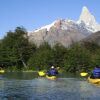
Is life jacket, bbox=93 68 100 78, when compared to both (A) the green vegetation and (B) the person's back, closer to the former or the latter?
(B) the person's back

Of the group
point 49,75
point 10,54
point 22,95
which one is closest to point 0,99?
point 22,95

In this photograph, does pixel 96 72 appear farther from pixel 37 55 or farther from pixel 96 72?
pixel 37 55

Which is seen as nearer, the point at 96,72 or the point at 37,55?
the point at 96,72

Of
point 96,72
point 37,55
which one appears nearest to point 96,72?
point 96,72

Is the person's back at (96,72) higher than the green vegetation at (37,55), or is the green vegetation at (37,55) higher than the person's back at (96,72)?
the green vegetation at (37,55)

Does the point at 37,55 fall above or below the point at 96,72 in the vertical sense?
above

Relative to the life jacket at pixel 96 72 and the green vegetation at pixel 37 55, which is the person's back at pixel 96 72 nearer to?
the life jacket at pixel 96 72

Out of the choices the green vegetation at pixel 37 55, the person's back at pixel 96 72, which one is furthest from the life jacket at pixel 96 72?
the green vegetation at pixel 37 55

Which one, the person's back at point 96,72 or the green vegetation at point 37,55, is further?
the green vegetation at point 37,55

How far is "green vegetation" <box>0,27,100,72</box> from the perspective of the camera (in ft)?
395

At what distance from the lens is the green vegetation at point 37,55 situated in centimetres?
12044

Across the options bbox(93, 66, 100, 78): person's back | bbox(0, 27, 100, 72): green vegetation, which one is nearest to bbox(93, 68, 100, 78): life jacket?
bbox(93, 66, 100, 78): person's back

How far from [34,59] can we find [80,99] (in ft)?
322

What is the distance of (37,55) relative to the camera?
453ft
